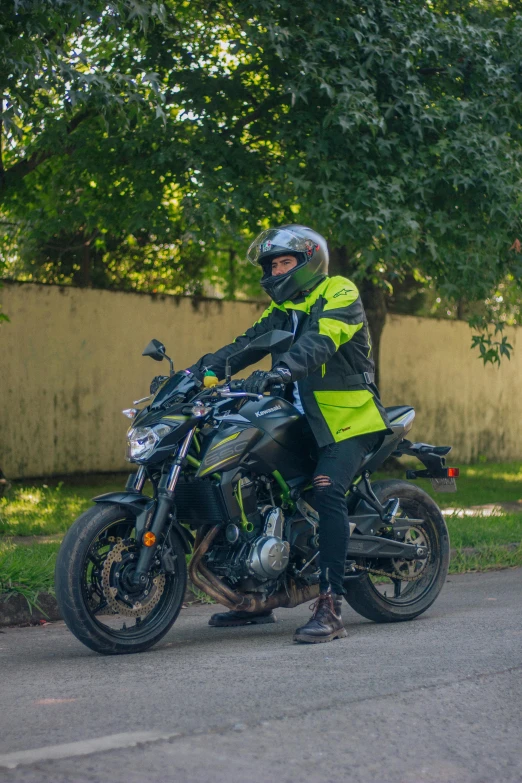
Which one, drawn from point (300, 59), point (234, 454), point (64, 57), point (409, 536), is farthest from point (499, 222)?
point (234, 454)

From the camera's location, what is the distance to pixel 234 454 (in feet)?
17.9

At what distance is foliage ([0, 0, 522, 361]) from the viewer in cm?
1054

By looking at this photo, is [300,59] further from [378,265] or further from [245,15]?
[378,265]

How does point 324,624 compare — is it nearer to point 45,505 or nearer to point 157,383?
point 157,383

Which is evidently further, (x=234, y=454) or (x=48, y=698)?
(x=234, y=454)

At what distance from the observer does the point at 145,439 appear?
5305mm

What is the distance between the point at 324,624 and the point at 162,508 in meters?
1.04

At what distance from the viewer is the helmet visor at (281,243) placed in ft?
19.1

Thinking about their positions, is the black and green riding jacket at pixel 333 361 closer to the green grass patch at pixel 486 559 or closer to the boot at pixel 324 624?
the boot at pixel 324 624

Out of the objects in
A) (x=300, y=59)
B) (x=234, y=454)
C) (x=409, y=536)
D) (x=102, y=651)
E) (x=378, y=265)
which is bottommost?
(x=102, y=651)

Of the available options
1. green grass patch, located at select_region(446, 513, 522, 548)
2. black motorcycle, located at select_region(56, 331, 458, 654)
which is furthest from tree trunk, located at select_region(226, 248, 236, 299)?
black motorcycle, located at select_region(56, 331, 458, 654)

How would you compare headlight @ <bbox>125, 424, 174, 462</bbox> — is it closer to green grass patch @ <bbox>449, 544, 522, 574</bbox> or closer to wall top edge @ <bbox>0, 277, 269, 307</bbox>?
green grass patch @ <bbox>449, 544, 522, 574</bbox>

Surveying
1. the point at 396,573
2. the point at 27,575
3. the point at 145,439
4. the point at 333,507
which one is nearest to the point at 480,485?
the point at 396,573

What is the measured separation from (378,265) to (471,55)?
7.37ft
